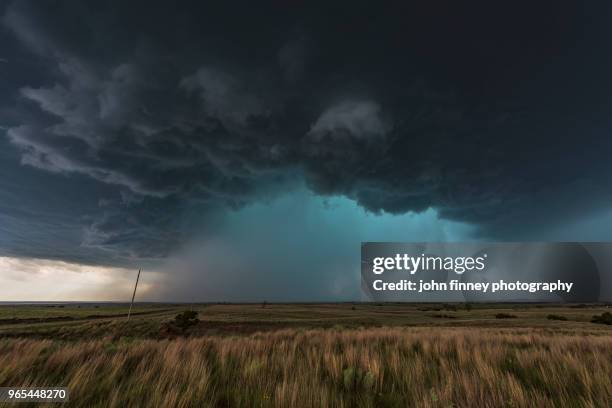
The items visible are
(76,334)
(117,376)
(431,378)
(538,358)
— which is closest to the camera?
(117,376)

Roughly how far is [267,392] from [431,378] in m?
2.20

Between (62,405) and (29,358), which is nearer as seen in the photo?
(62,405)

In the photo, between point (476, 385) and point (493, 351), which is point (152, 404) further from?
point (493, 351)

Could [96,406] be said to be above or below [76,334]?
above

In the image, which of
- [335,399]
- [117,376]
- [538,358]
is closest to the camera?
[335,399]

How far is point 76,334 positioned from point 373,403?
3703 cm

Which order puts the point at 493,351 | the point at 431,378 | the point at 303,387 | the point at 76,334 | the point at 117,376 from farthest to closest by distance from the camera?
the point at 76,334, the point at 493,351, the point at 431,378, the point at 117,376, the point at 303,387

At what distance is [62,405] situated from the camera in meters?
2.77

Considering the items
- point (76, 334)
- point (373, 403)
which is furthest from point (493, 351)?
point (76, 334)

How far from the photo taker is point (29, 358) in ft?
13.6

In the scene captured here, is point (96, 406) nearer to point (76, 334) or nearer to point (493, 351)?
point (493, 351)

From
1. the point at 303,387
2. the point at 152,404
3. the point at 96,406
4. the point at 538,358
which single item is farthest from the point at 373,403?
the point at 538,358

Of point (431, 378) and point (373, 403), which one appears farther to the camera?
point (431, 378)

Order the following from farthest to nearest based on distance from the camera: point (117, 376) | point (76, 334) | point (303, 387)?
point (76, 334) < point (117, 376) < point (303, 387)
